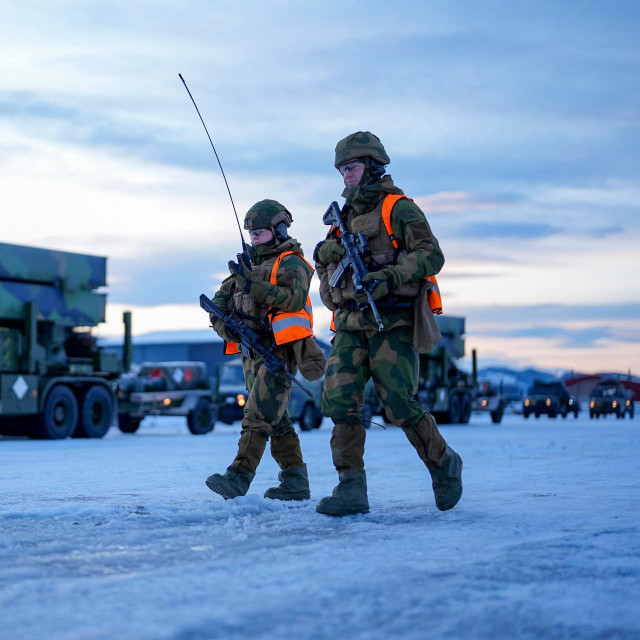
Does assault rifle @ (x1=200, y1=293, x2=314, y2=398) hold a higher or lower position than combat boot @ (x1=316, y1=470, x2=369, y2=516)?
higher

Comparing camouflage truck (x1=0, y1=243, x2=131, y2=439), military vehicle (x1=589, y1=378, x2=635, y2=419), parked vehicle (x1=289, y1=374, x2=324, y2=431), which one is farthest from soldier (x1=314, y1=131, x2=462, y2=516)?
military vehicle (x1=589, y1=378, x2=635, y2=419)

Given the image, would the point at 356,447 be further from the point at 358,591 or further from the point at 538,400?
the point at 538,400

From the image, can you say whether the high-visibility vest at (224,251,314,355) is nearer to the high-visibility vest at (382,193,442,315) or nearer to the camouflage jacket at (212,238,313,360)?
the camouflage jacket at (212,238,313,360)

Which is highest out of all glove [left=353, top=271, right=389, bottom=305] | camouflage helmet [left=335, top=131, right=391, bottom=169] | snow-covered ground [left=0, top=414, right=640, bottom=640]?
camouflage helmet [left=335, top=131, right=391, bottom=169]

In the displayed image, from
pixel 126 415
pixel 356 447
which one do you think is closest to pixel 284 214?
pixel 356 447

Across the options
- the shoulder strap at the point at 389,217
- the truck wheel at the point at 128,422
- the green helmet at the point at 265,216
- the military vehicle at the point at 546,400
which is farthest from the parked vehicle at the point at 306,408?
the military vehicle at the point at 546,400

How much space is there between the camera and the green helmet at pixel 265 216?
6496mm

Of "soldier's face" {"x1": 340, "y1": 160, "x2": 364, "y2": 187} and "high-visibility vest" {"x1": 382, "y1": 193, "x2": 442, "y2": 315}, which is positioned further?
"soldier's face" {"x1": 340, "y1": 160, "x2": 364, "y2": 187}

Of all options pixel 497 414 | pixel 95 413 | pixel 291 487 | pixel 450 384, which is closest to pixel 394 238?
pixel 291 487

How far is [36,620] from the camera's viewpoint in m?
3.02

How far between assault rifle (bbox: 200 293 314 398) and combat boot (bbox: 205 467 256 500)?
59 cm

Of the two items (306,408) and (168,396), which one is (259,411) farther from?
(306,408)

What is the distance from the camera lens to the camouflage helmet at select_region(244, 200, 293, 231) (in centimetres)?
650

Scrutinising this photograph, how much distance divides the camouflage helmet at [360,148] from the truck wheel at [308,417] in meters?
18.0
